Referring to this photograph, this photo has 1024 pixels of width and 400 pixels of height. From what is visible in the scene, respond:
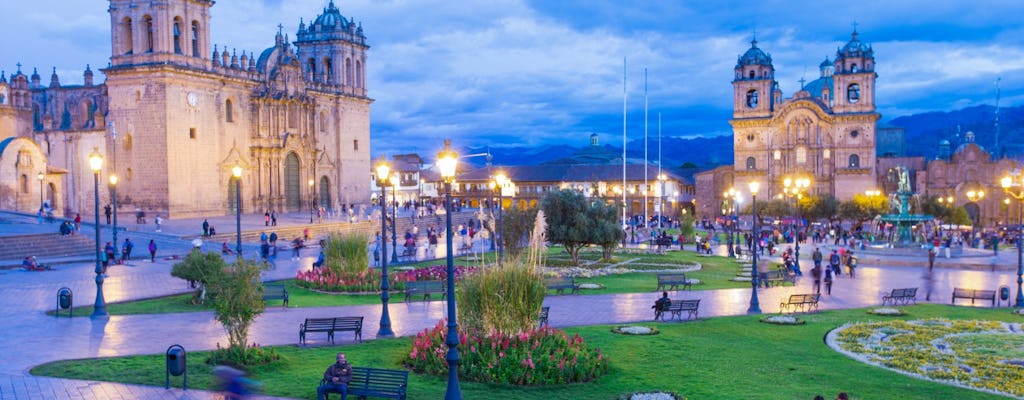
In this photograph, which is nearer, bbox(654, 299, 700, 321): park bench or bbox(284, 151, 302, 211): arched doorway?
bbox(654, 299, 700, 321): park bench

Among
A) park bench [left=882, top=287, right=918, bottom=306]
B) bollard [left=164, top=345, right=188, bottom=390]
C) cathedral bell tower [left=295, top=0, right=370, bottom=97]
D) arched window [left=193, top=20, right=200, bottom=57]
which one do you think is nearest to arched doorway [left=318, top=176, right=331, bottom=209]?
cathedral bell tower [left=295, top=0, right=370, bottom=97]

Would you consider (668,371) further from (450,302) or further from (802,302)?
(802,302)

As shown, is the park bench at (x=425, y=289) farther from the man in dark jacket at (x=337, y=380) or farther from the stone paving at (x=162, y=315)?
the man in dark jacket at (x=337, y=380)

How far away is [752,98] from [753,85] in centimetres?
179

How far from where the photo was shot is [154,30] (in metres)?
47.2

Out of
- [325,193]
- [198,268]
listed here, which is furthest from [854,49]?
[198,268]

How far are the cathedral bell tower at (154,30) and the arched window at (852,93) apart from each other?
57.6m

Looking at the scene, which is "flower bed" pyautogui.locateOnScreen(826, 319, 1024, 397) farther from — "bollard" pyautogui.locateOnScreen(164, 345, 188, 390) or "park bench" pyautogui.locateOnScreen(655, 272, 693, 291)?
"bollard" pyautogui.locateOnScreen(164, 345, 188, 390)

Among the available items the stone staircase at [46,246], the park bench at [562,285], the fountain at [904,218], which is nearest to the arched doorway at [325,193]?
the stone staircase at [46,246]

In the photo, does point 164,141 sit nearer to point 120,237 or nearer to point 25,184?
point 25,184

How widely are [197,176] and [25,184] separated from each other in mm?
9316

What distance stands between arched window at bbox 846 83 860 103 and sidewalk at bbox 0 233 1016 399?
4879 centimetres

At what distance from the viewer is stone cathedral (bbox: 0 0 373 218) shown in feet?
156

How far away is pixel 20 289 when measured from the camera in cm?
2302
